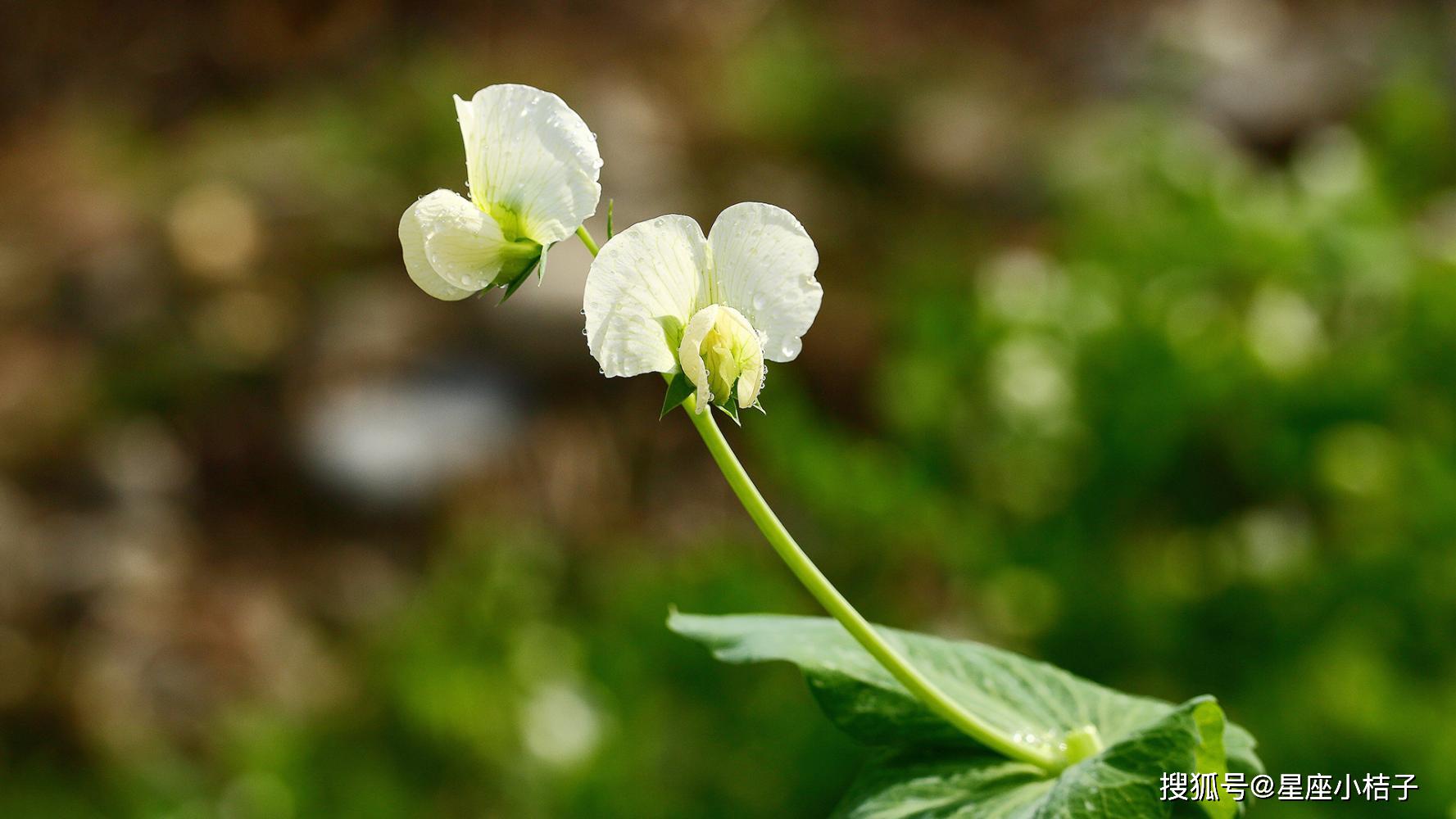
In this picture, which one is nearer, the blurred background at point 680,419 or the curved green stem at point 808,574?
the curved green stem at point 808,574

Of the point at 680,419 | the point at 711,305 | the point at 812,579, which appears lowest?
the point at 812,579

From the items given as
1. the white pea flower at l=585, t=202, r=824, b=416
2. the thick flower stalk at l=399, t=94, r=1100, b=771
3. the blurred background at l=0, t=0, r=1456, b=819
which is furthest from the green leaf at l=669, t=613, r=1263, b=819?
the blurred background at l=0, t=0, r=1456, b=819

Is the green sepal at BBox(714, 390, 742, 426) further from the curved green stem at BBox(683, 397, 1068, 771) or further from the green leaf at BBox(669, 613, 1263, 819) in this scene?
the green leaf at BBox(669, 613, 1263, 819)

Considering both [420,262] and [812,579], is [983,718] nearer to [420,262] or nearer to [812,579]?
[812,579]

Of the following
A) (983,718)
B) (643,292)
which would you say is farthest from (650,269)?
(983,718)

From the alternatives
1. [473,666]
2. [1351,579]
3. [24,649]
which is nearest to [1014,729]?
[1351,579]

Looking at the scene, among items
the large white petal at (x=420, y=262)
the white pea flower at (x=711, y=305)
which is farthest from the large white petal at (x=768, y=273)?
the large white petal at (x=420, y=262)

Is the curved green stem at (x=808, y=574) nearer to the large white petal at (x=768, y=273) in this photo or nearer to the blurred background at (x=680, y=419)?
the large white petal at (x=768, y=273)

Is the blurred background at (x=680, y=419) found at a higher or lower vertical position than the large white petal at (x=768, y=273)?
higher
